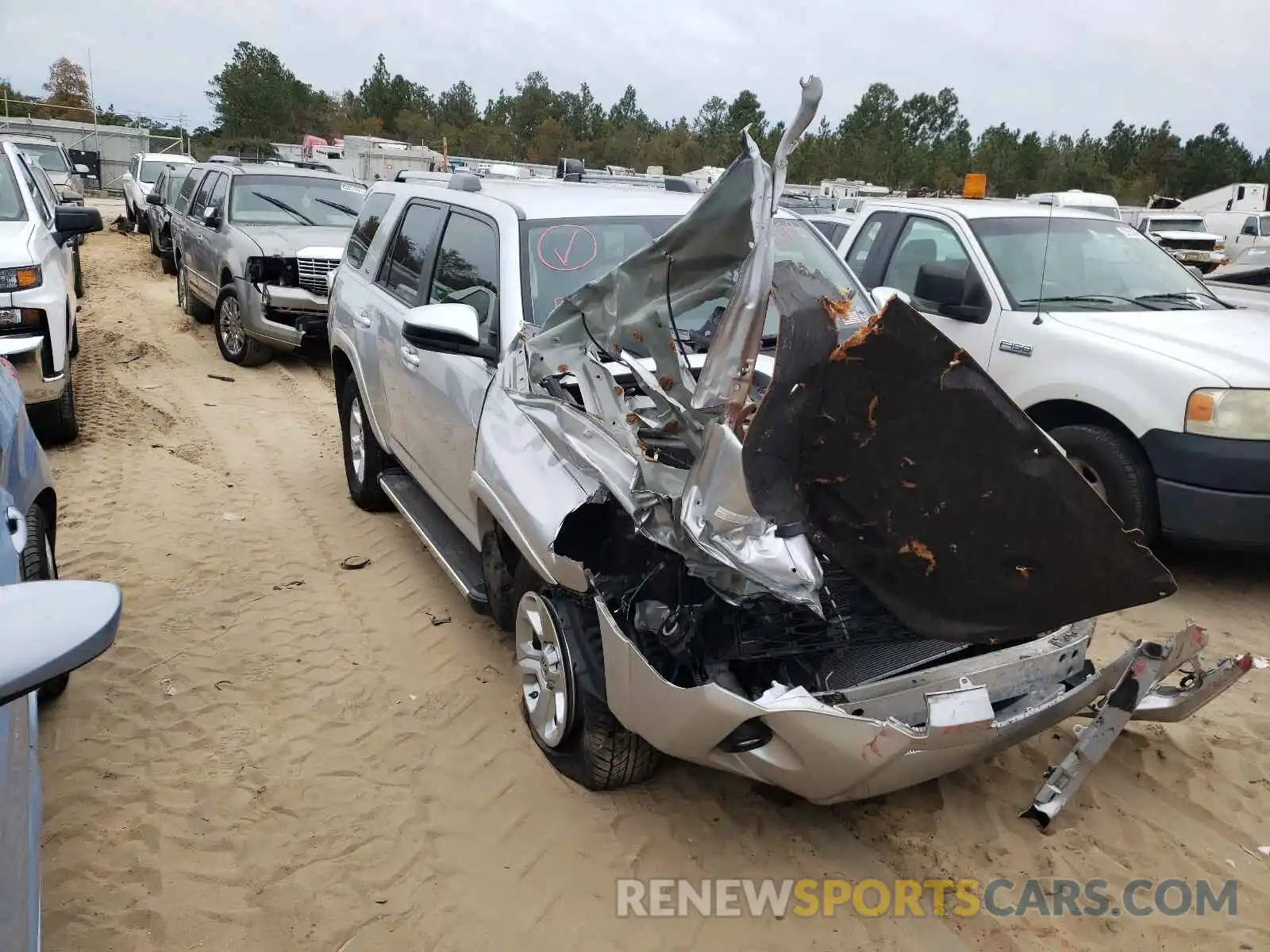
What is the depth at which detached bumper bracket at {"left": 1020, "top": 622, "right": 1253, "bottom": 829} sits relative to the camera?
2803mm

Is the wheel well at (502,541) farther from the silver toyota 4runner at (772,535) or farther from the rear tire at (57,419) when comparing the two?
the rear tire at (57,419)

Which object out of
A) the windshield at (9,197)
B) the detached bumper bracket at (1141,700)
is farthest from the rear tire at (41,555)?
the windshield at (9,197)

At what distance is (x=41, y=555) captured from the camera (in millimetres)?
3541

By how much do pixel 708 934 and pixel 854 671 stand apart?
34.9 inches

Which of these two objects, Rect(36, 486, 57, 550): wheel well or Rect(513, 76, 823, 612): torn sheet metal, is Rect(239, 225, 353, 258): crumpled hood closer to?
Rect(36, 486, 57, 550): wheel well

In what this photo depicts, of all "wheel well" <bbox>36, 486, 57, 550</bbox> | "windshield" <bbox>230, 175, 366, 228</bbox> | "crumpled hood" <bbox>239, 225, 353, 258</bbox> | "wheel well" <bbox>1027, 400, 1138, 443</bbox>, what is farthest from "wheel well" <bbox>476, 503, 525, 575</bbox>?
"windshield" <bbox>230, 175, 366, 228</bbox>

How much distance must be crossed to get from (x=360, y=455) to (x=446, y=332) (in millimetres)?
2558

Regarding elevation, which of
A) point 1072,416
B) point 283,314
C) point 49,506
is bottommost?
point 49,506

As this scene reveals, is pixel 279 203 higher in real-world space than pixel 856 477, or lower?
higher

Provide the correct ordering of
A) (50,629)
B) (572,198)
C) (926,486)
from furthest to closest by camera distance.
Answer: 1. (572,198)
2. (926,486)
3. (50,629)

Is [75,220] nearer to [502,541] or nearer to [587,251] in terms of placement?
[587,251]

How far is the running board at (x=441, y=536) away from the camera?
3.84 m

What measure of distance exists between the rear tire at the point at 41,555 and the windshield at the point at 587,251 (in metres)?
Answer: 2.06

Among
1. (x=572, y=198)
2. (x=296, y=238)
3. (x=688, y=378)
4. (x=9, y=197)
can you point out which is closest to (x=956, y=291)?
(x=572, y=198)
